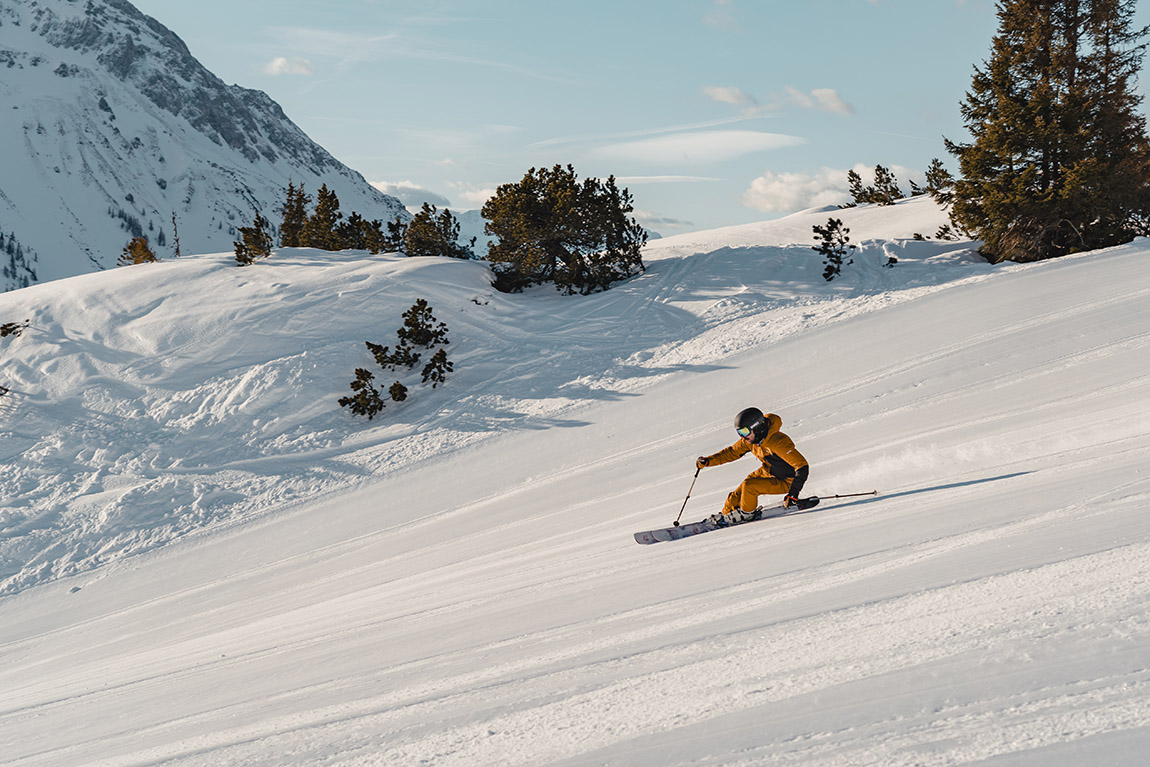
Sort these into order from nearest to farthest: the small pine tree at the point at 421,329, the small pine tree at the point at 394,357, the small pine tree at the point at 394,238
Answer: the small pine tree at the point at 394,357 < the small pine tree at the point at 421,329 < the small pine tree at the point at 394,238

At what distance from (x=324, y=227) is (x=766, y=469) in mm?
28407

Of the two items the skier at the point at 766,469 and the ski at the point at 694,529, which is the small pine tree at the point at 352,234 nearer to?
the ski at the point at 694,529

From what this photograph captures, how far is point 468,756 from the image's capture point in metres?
3.46

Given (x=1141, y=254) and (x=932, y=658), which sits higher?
(x=1141, y=254)

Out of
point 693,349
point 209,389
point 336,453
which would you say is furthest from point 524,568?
point 209,389

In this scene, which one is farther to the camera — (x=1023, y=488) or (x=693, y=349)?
(x=693, y=349)

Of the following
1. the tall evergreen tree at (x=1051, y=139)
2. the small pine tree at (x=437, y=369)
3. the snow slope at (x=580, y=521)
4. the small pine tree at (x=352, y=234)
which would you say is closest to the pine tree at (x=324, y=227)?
the small pine tree at (x=352, y=234)

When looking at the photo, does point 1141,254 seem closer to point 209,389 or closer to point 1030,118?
point 1030,118

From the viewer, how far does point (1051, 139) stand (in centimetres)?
1747

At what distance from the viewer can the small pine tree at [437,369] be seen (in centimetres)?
1684

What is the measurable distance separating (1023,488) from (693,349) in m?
11.2

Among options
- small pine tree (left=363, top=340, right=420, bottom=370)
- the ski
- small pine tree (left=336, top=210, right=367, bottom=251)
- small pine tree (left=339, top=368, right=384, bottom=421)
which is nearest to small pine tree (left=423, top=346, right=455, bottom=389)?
small pine tree (left=363, top=340, right=420, bottom=370)

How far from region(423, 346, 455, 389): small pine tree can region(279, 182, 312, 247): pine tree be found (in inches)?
707

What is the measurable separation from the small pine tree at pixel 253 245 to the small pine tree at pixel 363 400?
33.7 ft
